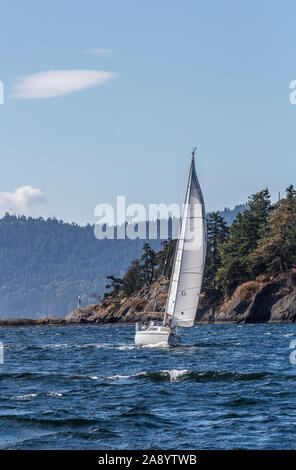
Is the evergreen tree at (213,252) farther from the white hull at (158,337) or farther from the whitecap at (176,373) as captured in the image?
the whitecap at (176,373)

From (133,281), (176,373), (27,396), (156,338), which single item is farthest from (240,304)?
Result: (27,396)

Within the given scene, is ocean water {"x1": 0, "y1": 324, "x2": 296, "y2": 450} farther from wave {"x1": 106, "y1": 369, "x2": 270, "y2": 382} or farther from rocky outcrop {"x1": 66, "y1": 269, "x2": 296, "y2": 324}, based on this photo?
rocky outcrop {"x1": 66, "y1": 269, "x2": 296, "y2": 324}

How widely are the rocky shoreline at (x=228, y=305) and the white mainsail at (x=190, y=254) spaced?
7612 centimetres

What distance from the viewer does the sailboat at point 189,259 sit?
61844 mm

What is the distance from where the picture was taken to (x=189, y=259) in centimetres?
6178

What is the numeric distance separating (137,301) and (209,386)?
128m

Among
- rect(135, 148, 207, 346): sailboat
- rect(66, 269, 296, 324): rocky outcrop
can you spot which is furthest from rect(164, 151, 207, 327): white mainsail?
rect(66, 269, 296, 324): rocky outcrop

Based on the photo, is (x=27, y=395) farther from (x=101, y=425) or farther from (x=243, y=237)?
(x=243, y=237)

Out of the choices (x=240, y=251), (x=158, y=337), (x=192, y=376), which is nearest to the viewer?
(x=192, y=376)

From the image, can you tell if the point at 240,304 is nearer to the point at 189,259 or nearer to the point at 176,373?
the point at 189,259

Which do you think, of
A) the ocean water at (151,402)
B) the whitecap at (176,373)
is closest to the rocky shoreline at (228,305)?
the ocean water at (151,402)

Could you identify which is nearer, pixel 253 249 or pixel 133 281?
pixel 253 249

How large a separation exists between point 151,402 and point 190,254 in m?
27.4

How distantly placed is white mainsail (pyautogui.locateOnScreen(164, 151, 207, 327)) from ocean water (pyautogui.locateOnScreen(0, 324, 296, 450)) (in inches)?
198
